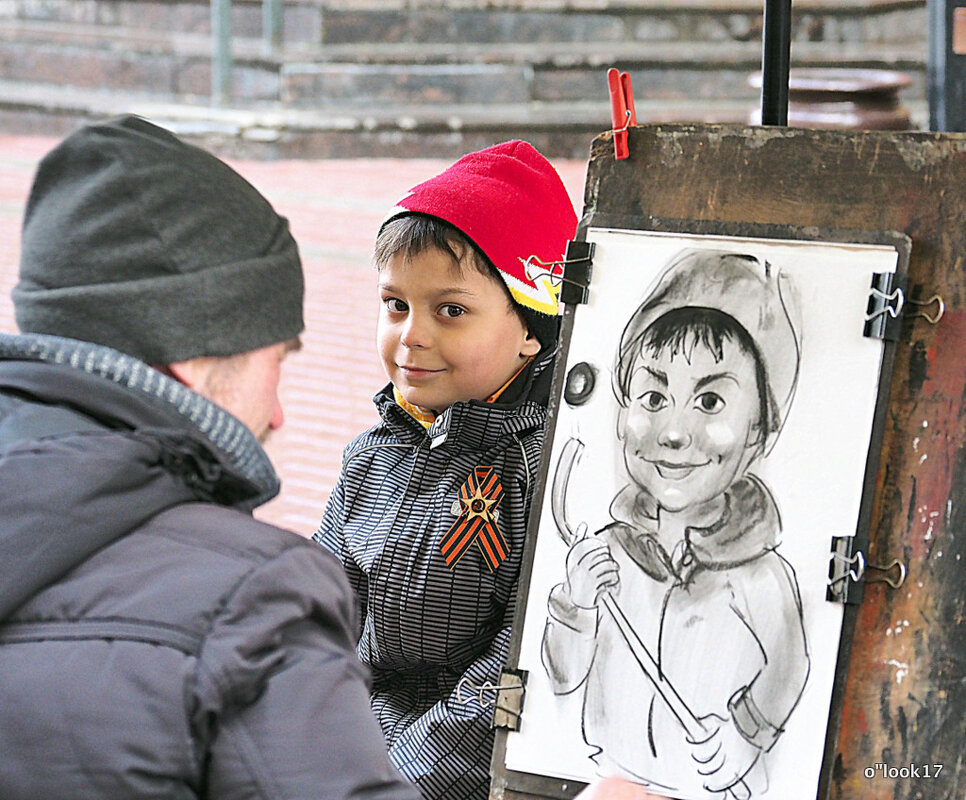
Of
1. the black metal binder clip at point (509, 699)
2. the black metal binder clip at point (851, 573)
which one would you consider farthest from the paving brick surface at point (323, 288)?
the black metal binder clip at point (851, 573)

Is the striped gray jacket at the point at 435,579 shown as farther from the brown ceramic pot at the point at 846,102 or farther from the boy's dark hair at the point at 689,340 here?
the brown ceramic pot at the point at 846,102

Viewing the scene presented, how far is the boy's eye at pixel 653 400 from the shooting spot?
1367 millimetres

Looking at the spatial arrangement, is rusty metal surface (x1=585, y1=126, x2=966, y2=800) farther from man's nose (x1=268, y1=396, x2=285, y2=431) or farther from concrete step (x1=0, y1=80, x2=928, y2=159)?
concrete step (x1=0, y1=80, x2=928, y2=159)

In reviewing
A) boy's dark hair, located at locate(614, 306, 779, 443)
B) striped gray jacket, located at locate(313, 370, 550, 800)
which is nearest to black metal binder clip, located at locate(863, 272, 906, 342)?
boy's dark hair, located at locate(614, 306, 779, 443)

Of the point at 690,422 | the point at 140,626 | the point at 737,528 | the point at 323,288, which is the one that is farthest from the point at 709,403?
the point at 323,288

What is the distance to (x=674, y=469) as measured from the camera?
135 cm

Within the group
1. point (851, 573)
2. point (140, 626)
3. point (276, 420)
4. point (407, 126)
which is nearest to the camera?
point (140, 626)

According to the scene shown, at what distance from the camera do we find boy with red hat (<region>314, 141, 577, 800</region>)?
A: 149cm

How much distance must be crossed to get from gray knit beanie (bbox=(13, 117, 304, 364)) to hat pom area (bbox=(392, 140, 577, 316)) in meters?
0.59

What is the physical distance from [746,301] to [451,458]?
43 cm

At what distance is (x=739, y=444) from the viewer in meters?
1.33

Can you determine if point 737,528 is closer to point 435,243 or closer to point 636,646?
point 636,646

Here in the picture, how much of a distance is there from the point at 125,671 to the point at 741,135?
2.90 ft

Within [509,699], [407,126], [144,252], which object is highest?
[407,126]
